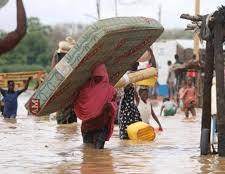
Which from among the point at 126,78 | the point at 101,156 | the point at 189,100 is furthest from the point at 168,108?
the point at 101,156

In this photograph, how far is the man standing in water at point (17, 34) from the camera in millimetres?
6438

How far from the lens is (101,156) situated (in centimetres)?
1027

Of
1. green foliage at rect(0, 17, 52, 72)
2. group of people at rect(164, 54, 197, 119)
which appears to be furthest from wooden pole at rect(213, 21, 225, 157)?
green foliage at rect(0, 17, 52, 72)

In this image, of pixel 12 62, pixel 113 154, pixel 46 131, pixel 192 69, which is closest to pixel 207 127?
pixel 113 154

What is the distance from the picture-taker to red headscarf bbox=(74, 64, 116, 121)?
1090cm

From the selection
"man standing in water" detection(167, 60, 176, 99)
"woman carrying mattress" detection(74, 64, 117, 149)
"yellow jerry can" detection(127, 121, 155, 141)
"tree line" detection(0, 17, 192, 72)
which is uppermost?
"woman carrying mattress" detection(74, 64, 117, 149)

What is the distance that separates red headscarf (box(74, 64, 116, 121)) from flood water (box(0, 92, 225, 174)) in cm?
59

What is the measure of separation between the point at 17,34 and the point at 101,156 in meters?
4.07

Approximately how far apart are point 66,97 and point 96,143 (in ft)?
2.88

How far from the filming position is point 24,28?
6.50 meters

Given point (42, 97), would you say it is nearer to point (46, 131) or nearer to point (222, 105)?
point (222, 105)

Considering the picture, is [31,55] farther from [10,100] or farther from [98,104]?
[98,104]

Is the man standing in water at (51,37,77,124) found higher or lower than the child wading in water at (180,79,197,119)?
higher

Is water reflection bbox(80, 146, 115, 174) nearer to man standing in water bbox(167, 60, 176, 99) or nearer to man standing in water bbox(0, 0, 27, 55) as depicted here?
man standing in water bbox(0, 0, 27, 55)
